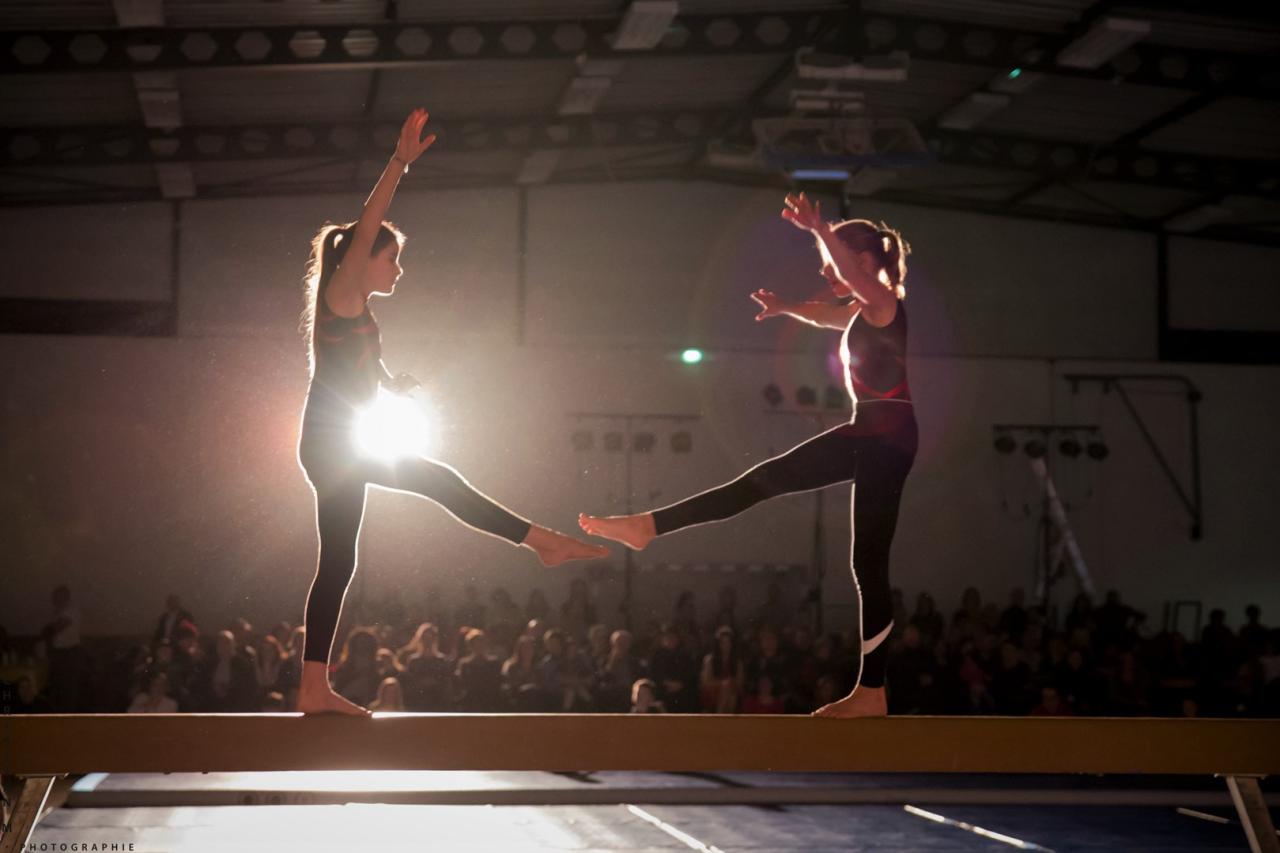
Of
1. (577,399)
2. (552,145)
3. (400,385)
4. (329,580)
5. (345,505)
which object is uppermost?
(552,145)

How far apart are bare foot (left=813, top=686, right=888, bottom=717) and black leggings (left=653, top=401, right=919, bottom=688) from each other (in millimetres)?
42

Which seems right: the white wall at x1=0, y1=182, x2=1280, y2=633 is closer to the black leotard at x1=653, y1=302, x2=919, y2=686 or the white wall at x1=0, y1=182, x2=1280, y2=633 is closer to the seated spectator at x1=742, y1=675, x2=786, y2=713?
the seated spectator at x1=742, y1=675, x2=786, y2=713

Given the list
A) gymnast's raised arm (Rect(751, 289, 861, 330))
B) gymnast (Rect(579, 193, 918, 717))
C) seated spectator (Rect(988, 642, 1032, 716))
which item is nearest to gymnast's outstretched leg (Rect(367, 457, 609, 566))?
gymnast (Rect(579, 193, 918, 717))

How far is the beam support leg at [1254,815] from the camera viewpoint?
17.1ft

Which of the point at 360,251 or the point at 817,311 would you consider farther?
the point at 817,311

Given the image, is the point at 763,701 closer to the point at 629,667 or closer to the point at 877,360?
the point at 629,667

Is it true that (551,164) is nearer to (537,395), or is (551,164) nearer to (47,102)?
(537,395)

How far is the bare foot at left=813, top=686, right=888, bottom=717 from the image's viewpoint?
16.6 ft

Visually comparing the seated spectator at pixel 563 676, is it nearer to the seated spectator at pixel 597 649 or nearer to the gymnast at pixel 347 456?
the seated spectator at pixel 597 649

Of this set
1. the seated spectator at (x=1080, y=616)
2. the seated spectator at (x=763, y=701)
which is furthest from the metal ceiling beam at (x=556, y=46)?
the seated spectator at (x=763, y=701)

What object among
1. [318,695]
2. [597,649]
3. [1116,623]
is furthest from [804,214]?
[1116,623]

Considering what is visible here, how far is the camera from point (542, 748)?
16.1 ft

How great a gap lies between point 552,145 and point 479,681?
664cm

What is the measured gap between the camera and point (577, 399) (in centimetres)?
1770
